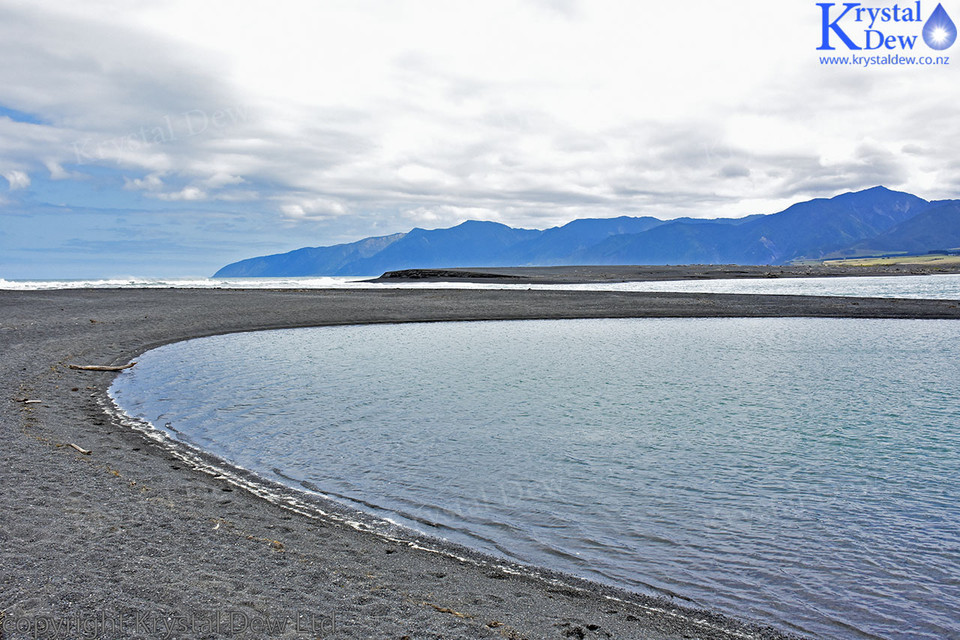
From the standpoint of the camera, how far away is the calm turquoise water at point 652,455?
24.8 feet

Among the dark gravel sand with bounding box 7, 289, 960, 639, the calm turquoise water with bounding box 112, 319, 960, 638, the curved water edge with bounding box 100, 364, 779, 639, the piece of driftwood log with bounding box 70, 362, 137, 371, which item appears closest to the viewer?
the dark gravel sand with bounding box 7, 289, 960, 639

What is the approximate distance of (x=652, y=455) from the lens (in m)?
12.4

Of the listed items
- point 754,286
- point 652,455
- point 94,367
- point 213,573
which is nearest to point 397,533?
point 213,573

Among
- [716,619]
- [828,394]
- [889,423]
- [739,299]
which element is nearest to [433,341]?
[828,394]

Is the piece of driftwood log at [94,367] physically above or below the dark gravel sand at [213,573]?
above

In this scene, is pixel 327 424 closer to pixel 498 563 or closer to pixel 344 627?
pixel 498 563

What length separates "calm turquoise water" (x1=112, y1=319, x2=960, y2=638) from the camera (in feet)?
24.8

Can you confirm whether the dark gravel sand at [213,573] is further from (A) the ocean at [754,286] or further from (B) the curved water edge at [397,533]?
(A) the ocean at [754,286]

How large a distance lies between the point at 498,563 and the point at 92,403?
13.7 meters

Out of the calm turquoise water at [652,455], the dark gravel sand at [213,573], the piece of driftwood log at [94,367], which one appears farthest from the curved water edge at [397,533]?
the piece of driftwood log at [94,367]

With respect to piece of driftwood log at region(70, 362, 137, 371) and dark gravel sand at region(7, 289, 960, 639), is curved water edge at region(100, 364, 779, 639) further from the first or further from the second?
piece of driftwood log at region(70, 362, 137, 371)

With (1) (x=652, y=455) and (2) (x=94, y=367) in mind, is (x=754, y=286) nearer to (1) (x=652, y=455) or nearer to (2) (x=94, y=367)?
(1) (x=652, y=455)

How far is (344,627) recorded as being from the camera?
19.0 ft

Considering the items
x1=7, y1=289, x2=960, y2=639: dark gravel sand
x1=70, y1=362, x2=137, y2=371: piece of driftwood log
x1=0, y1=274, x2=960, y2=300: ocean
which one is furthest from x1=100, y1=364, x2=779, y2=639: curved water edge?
x1=0, y1=274, x2=960, y2=300: ocean
